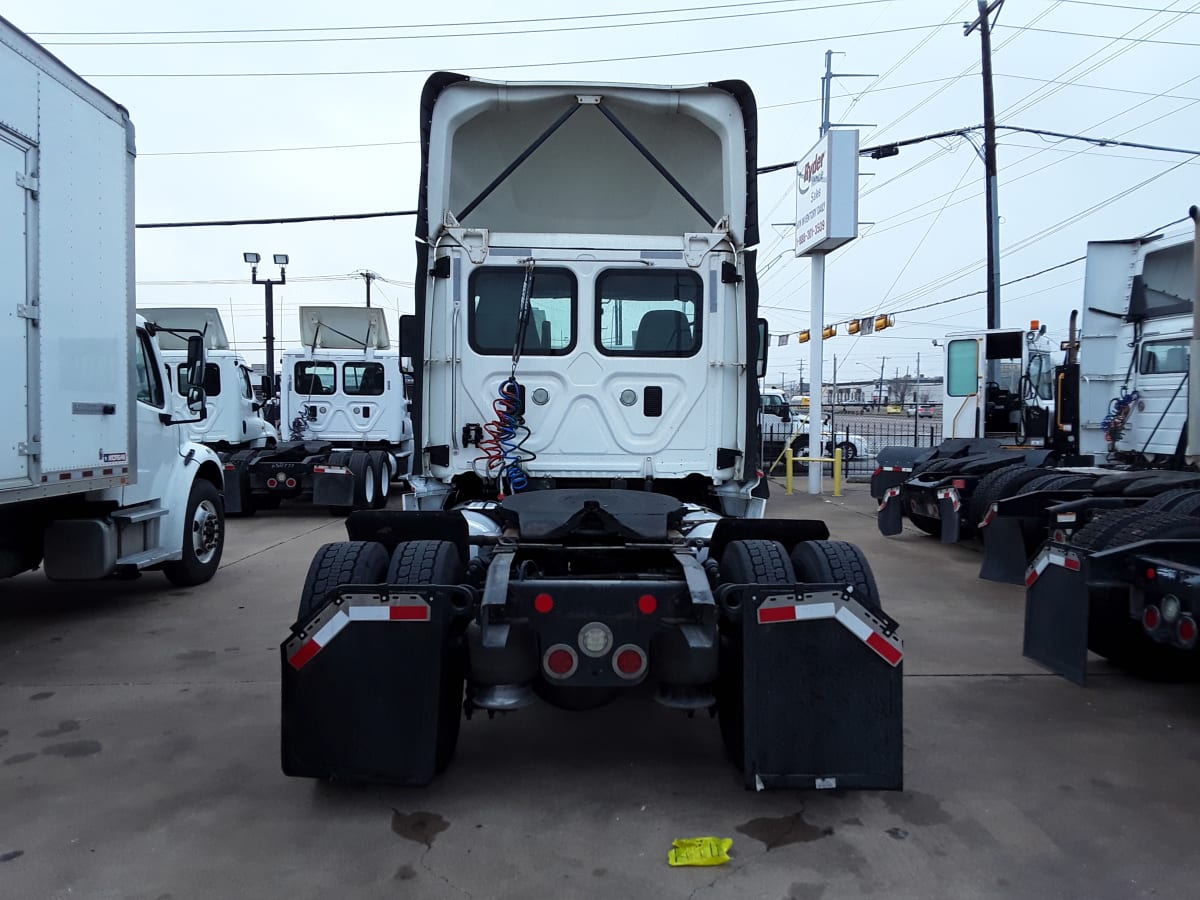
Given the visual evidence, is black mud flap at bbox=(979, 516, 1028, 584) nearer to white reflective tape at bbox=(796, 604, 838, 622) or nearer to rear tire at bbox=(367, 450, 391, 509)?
white reflective tape at bbox=(796, 604, 838, 622)

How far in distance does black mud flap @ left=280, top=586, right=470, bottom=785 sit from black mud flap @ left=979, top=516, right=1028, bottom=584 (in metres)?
4.97

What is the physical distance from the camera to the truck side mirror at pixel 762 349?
568cm

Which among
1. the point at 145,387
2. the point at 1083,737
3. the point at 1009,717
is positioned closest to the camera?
the point at 1083,737

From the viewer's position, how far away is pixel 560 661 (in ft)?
11.2

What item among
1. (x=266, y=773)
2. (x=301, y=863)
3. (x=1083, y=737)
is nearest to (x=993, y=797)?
(x=1083, y=737)

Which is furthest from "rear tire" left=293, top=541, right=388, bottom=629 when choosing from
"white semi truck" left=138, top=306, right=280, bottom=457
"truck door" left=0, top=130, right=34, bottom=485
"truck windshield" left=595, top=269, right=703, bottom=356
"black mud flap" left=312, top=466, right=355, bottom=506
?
"white semi truck" left=138, top=306, right=280, bottom=457

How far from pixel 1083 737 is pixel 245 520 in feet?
40.0

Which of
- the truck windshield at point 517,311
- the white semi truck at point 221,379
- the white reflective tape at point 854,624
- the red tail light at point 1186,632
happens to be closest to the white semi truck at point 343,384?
the white semi truck at point 221,379

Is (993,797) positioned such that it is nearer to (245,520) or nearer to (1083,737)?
(1083,737)

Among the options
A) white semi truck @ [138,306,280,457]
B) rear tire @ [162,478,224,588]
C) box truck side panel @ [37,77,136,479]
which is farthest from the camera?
white semi truck @ [138,306,280,457]

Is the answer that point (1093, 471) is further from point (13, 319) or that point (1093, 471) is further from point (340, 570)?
point (13, 319)

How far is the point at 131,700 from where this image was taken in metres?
5.07

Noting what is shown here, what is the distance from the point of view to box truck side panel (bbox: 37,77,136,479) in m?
5.54

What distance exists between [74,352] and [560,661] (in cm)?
435
